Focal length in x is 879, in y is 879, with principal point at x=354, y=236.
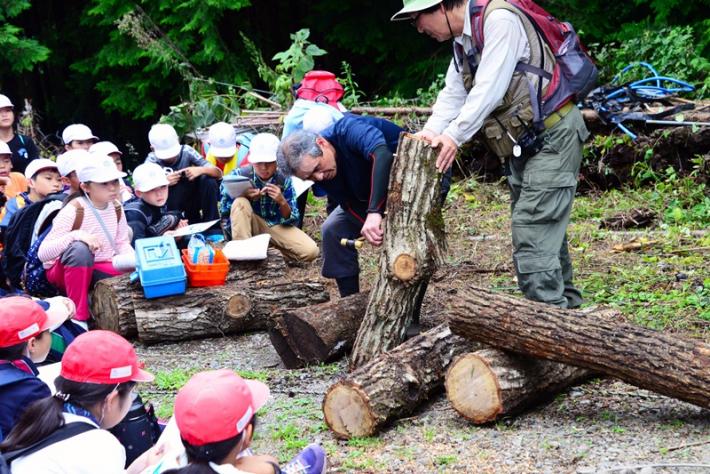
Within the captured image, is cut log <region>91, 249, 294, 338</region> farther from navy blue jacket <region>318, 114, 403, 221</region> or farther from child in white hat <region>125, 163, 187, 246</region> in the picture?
navy blue jacket <region>318, 114, 403, 221</region>

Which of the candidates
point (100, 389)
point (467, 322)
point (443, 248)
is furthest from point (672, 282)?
point (100, 389)

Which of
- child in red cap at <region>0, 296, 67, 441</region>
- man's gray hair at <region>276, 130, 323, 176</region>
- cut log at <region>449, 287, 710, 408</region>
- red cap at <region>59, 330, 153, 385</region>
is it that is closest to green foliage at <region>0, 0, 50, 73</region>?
man's gray hair at <region>276, 130, 323, 176</region>

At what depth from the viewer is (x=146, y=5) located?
14.3 m

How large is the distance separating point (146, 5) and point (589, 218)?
8.58 metres

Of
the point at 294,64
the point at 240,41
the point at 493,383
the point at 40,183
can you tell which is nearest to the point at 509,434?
the point at 493,383

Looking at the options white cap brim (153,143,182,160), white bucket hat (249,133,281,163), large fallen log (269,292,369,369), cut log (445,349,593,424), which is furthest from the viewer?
white cap brim (153,143,182,160)

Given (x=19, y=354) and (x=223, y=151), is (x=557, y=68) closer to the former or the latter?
(x=19, y=354)

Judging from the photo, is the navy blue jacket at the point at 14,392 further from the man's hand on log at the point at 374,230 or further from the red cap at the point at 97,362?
the man's hand on log at the point at 374,230

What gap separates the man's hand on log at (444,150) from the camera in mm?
4930

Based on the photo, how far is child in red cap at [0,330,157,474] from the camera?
316 centimetres

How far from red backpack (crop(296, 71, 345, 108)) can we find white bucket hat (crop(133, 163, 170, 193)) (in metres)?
1.50

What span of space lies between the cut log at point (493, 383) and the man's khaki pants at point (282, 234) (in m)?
4.21

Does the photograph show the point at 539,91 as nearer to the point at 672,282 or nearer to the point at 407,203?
the point at 407,203

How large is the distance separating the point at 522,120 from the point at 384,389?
168 centimetres
